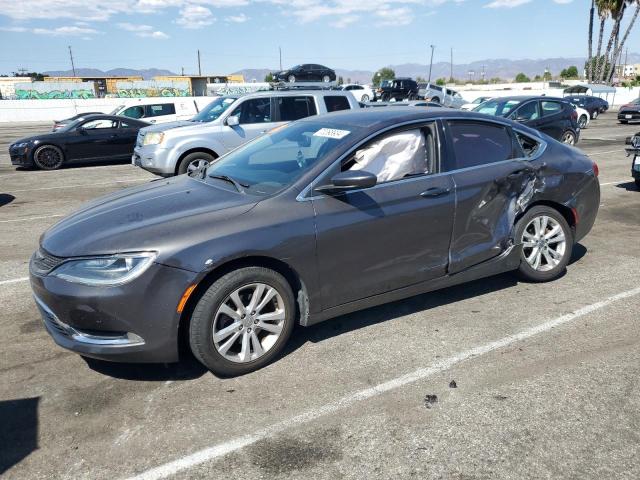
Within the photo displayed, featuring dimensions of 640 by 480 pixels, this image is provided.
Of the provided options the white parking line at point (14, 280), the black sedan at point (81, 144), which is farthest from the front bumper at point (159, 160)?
the white parking line at point (14, 280)

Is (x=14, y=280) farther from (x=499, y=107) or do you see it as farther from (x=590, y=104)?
(x=590, y=104)

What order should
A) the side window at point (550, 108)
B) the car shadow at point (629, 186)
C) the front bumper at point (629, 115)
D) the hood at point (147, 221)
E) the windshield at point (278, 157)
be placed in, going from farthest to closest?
the front bumper at point (629, 115)
the side window at point (550, 108)
the car shadow at point (629, 186)
the windshield at point (278, 157)
the hood at point (147, 221)

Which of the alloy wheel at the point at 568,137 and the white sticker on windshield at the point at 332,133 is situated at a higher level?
the white sticker on windshield at the point at 332,133

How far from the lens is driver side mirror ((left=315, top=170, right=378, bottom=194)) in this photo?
3789 mm

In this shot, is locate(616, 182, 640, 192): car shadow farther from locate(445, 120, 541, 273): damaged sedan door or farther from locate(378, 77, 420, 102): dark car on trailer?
locate(378, 77, 420, 102): dark car on trailer

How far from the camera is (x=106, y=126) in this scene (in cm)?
1498

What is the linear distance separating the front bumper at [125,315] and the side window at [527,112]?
40.1ft

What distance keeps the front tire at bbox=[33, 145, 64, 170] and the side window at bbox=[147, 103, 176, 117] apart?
536 cm

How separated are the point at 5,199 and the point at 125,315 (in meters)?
8.31

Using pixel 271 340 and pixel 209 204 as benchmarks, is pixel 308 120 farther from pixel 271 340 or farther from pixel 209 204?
pixel 271 340

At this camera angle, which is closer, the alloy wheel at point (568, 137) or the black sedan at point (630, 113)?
the alloy wheel at point (568, 137)

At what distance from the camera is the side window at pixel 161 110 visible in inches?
758

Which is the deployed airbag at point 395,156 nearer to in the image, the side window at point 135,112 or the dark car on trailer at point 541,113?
the dark car on trailer at point 541,113

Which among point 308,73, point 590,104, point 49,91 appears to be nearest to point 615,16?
point 590,104
